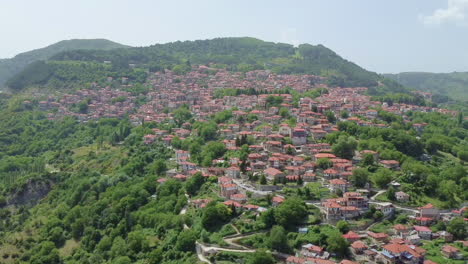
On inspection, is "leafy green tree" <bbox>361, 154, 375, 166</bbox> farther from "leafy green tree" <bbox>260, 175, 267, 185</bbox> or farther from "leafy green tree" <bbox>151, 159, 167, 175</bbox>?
"leafy green tree" <bbox>151, 159, 167, 175</bbox>

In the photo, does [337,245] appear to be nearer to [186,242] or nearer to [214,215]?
[214,215]

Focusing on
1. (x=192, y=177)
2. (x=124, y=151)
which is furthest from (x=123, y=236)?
(x=124, y=151)

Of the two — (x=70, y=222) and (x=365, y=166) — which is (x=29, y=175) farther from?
(x=365, y=166)

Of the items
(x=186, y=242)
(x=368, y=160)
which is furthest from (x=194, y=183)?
(x=368, y=160)

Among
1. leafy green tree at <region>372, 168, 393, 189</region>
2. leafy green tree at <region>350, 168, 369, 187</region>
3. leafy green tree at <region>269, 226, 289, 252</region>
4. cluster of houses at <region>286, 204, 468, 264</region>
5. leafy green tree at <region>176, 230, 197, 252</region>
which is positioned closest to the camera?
cluster of houses at <region>286, 204, 468, 264</region>

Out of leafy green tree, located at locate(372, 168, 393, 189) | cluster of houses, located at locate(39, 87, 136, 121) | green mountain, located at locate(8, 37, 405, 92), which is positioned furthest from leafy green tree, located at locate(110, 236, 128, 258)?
green mountain, located at locate(8, 37, 405, 92)

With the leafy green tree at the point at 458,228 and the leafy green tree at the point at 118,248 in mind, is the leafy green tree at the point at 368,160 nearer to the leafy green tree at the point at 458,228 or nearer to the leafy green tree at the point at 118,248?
the leafy green tree at the point at 458,228
